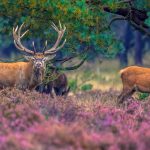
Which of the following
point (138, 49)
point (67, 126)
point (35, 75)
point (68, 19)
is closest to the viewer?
point (67, 126)

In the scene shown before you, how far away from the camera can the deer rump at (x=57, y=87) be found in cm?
1730

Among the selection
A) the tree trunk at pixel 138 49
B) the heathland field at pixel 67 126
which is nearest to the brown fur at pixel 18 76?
the heathland field at pixel 67 126

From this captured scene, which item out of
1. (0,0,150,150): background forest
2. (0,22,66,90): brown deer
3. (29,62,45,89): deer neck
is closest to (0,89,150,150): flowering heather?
(0,0,150,150): background forest

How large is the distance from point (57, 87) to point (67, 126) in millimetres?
9387

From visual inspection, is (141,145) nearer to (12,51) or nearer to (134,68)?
(134,68)

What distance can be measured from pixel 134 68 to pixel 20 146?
29.3ft

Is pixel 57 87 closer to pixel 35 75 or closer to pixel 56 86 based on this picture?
A: pixel 56 86

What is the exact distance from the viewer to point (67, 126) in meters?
8.30

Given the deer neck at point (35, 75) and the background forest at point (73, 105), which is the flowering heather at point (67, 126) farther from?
the deer neck at point (35, 75)

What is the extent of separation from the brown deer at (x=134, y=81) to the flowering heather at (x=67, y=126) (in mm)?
2934

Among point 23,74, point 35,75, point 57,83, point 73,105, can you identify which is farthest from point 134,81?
point 73,105

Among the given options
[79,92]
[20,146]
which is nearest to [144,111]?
[20,146]

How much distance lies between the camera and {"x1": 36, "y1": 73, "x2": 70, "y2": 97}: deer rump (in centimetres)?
1730

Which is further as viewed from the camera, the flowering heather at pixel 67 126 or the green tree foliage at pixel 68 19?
the green tree foliage at pixel 68 19
